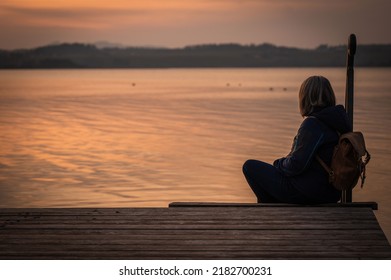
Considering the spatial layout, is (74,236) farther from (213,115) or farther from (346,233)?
(213,115)

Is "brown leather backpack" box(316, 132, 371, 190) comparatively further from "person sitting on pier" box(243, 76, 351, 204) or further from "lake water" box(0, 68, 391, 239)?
"lake water" box(0, 68, 391, 239)

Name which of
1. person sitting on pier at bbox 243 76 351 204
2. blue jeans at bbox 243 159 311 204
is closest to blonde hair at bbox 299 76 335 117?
person sitting on pier at bbox 243 76 351 204

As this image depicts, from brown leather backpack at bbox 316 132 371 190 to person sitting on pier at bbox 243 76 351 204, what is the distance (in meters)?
0.12

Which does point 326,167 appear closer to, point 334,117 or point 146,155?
point 334,117

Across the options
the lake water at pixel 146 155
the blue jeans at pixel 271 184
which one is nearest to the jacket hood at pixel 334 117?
the blue jeans at pixel 271 184

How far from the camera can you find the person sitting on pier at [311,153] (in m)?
6.33

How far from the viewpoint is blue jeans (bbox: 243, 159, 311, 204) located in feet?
21.9

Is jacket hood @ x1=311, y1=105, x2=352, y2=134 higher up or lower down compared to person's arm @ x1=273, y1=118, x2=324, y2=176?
higher up

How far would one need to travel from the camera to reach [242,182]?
46.6 feet

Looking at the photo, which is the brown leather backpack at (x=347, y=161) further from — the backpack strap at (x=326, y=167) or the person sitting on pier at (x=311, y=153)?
the person sitting on pier at (x=311, y=153)

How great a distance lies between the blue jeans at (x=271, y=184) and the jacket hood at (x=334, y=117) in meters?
0.61

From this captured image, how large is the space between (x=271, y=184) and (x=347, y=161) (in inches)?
29.8

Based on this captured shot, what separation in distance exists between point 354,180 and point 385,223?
16.2ft

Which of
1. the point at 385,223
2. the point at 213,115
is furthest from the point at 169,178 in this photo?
the point at 213,115
